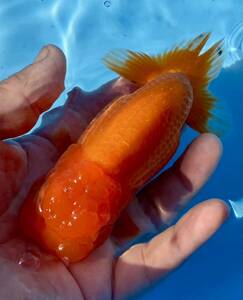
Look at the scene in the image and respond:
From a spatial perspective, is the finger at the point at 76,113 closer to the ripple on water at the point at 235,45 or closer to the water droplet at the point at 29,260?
the water droplet at the point at 29,260

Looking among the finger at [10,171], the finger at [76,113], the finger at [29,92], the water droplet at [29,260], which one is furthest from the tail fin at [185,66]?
the water droplet at [29,260]

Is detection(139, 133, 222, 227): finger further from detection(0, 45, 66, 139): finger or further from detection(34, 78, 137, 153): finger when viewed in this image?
detection(0, 45, 66, 139): finger

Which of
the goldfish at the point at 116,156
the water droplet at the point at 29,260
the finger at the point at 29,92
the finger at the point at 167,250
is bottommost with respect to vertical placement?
the finger at the point at 167,250

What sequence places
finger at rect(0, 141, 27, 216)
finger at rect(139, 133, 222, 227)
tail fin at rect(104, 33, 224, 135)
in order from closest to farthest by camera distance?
finger at rect(0, 141, 27, 216), finger at rect(139, 133, 222, 227), tail fin at rect(104, 33, 224, 135)

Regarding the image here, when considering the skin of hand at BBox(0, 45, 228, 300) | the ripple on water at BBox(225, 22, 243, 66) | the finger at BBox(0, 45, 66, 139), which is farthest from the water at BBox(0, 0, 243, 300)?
the finger at BBox(0, 45, 66, 139)

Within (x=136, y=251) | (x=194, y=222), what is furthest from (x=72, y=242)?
(x=194, y=222)

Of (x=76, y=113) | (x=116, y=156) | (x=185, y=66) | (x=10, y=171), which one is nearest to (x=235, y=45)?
(x=185, y=66)

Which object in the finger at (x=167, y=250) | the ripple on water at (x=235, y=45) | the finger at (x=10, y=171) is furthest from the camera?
the ripple on water at (x=235, y=45)
